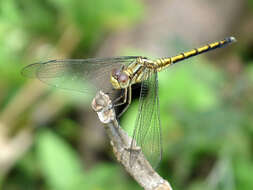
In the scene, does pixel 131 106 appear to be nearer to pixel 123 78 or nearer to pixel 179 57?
pixel 179 57


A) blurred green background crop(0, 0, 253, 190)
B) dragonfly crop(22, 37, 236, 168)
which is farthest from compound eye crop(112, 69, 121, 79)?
blurred green background crop(0, 0, 253, 190)

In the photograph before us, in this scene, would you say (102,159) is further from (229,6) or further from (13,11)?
(229,6)

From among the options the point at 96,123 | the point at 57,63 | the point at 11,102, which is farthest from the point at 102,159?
the point at 57,63

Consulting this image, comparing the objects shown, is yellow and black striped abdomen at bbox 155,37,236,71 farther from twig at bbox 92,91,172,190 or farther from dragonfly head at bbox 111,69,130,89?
twig at bbox 92,91,172,190

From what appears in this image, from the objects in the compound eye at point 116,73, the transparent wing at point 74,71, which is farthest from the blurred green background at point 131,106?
the compound eye at point 116,73

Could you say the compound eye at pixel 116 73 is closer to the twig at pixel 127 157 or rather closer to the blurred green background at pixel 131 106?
the twig at pixel 127 157

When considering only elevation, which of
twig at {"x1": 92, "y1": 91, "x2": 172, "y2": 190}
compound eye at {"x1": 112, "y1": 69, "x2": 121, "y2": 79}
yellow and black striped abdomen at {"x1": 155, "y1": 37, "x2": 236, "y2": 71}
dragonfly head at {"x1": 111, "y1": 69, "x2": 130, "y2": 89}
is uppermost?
yellow and black striped abdomen at {"x1": 155, "y1": 37, "x2": 236, "y2": 71}

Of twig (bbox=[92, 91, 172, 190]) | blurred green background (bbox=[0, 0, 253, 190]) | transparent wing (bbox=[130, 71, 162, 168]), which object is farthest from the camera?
blurred green background (bbox=[0, 0, 253, 190])
